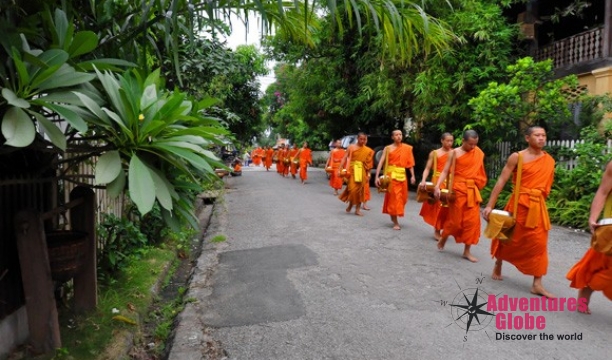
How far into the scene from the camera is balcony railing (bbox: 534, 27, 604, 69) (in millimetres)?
11726

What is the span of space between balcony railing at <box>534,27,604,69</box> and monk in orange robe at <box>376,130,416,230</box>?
676 cm

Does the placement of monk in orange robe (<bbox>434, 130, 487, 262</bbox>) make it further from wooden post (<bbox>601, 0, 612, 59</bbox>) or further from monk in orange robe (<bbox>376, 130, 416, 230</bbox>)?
wooden post (<bbox>601, 0, 612, 59</bbox>)

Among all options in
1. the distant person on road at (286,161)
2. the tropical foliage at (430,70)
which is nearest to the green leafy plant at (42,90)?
the tropical foliage at (430,70)

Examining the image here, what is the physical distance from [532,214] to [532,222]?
8cm

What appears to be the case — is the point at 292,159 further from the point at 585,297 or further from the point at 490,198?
the point at 585,297

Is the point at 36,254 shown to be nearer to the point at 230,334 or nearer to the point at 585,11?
the point at 230,334

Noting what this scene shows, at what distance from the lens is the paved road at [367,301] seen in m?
3.43

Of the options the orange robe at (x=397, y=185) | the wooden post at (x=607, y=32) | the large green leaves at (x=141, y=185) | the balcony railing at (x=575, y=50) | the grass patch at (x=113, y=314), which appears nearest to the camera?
the large green leaves at (x=141, y=185)

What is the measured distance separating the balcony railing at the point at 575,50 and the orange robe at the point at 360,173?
6.70 m

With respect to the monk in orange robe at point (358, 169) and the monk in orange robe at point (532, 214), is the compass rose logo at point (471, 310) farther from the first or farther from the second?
the monk in orange robe at point (358, 169)

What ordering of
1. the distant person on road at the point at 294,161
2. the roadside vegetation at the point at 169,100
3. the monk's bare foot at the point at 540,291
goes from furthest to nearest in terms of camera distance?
the distant person on road at the point at 294,161 < the monk's bare foot at the point at 540,291 < the roadside vegetation at the point at 169,100

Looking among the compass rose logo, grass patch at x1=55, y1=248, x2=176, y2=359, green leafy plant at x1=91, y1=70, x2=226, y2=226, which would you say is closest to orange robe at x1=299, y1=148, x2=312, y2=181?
grass patch at x1=55, y1=248, x2=176, y2=359

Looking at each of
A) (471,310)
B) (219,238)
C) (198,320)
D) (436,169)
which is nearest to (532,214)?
(471,310)

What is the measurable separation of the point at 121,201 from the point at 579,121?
945 cm
